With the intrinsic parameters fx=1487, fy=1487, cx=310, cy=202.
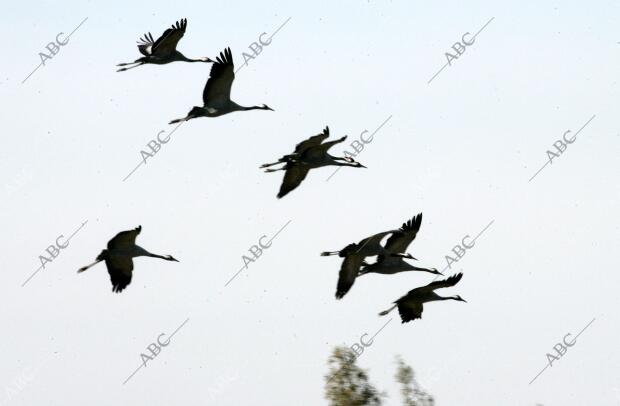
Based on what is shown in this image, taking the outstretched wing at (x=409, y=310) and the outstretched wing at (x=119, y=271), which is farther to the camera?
the outstretched wing at (x=409, y=310)

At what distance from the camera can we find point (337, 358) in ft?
99.8

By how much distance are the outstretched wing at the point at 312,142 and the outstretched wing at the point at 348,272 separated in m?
2.53

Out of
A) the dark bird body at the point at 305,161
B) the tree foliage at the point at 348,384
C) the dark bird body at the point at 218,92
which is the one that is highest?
the dark bird body at the point at 218,92

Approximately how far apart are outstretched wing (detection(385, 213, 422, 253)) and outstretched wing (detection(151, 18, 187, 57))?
6.32 m

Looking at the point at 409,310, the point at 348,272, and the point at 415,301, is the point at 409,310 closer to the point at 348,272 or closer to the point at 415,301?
the point at 415,301

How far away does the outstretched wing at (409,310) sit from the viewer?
31109mm

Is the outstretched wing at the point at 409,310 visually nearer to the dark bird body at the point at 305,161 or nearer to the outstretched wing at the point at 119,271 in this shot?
the dark bird body at the point at 305,161

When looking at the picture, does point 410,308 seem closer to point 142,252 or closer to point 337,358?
point 337,358

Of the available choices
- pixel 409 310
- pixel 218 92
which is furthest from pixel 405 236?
pixel 218 92

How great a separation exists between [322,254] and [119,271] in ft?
13.8

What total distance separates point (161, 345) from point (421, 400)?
585 centimetres

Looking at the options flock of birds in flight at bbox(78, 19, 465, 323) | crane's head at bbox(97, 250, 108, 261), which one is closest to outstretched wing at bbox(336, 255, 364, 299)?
flock of birds in flight at bbox(78, 19, 465, 323)

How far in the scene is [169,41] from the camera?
1208 inches

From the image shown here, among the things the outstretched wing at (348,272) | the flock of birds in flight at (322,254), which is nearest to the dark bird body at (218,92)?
the flock of birds in flight at (322,254)
